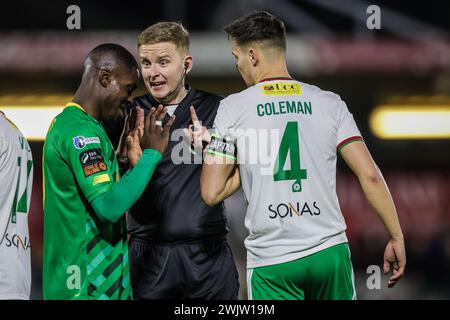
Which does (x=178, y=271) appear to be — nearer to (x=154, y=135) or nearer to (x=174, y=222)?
(x=174, y=222)

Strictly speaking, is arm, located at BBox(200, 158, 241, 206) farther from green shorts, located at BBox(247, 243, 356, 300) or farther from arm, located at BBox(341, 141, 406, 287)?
arm, located at BBox(341, 141, 406, 287)

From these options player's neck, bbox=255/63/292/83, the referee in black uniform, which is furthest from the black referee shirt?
player's neck, bbox=255/63/292/83

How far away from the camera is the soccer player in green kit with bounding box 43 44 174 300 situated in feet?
12.8

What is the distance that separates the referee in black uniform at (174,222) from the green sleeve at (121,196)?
2.52 ft

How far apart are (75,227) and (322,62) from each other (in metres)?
8.59

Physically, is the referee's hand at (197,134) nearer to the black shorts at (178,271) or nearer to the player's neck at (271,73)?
the player's neck at (271,73)

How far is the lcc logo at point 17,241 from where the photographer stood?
394 centimetres

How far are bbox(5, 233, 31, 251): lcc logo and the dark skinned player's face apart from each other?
2.49 ft

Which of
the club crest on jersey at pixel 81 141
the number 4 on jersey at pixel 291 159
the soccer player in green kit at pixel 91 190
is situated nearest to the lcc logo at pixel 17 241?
the soccer player in green kit at pixel 91 190

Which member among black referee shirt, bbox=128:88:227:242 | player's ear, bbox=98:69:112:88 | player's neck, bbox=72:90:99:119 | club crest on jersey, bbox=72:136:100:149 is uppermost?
player's ear, bbox=98:69:112:88

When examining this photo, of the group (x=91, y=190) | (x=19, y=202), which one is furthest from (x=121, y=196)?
(x=19, y=202)

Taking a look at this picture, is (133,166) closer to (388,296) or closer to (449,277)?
(388,296)

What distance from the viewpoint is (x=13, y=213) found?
3.98m
